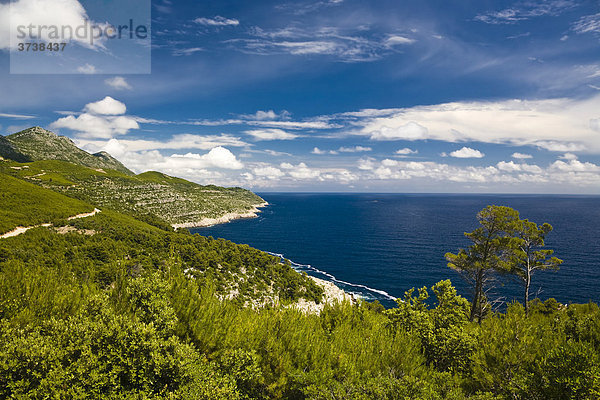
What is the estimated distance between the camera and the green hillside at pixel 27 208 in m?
58.0

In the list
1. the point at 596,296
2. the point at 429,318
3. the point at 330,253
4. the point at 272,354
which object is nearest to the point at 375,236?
the point at 330,253

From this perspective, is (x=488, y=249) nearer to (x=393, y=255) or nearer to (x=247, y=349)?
(x=247, y=349)

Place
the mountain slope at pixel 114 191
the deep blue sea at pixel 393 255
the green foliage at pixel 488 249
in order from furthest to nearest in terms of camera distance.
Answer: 1. the mountain slope at pixel 114 191
2. the deep blue sea at pixel 393 255
3. the green foliage at pixel 488 249

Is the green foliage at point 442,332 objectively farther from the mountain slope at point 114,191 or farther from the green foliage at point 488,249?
the mountain slope at point 114,191

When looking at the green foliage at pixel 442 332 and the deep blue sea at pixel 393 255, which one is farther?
the deep blue sea at pixel 393 255

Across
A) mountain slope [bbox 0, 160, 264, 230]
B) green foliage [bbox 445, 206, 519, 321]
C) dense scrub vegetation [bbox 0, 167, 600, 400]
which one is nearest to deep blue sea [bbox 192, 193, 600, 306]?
green foliage [bbox 445, 206, 519, 321]

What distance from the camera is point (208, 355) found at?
16.8 m

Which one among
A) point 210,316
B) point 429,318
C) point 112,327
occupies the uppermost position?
point 112,327

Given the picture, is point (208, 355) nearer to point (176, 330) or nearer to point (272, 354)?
point (176, 330)

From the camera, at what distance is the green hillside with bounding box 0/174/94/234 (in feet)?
190

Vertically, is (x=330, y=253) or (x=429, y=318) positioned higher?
(x=429, y=318)

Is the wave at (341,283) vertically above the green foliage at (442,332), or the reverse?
the green foliage at (442,332)

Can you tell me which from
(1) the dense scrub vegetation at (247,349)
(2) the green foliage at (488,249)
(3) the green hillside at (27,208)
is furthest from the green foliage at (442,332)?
(3) the green hillside at (27,208)

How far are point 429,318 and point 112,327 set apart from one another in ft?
77.4
